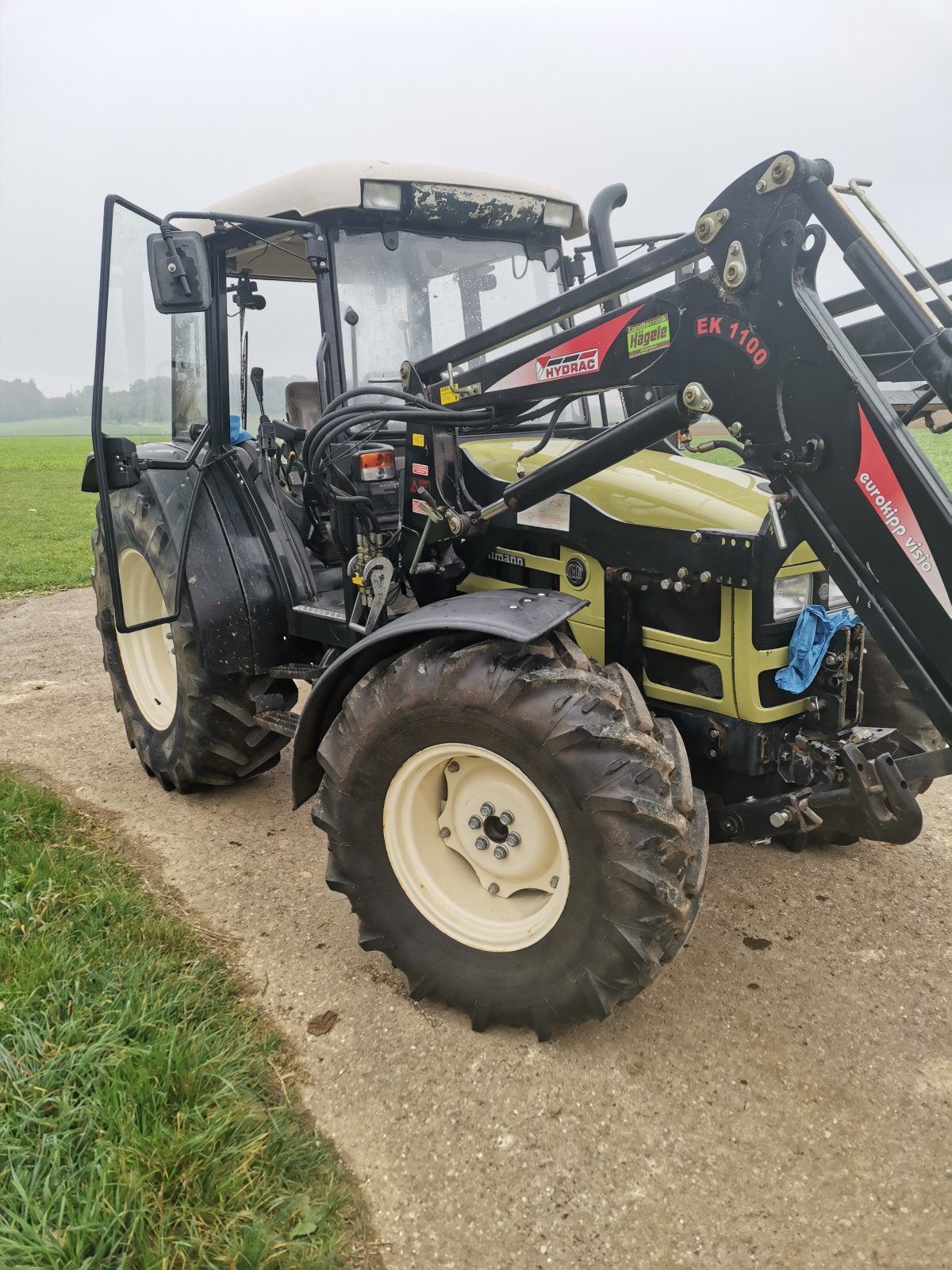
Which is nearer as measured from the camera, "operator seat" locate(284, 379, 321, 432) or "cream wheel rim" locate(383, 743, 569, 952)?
"cream wheel rim" locate(383, 743, 569, 952)

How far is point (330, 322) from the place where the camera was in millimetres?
3283

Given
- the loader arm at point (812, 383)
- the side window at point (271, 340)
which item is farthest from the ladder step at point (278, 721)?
the loader arm at point (812, 383)

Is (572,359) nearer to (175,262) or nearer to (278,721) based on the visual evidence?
(175,262)

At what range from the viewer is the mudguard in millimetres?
2455

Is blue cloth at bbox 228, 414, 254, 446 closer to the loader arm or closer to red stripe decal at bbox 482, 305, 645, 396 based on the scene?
red stripe decal at bbox 482, 305, 645, 396

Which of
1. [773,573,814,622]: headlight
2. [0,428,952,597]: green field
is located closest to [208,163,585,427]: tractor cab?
[773,573,814,622]: headlight

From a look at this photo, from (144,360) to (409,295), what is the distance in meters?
1.25

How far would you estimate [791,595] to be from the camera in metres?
2.68

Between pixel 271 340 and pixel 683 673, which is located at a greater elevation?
pixel 271 340

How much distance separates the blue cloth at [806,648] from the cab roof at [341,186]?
6.64ft

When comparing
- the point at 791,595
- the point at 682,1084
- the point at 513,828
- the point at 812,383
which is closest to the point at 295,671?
the point at 513,828

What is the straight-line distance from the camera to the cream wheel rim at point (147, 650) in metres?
4.41

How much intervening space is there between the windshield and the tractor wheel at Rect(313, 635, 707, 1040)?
132cm

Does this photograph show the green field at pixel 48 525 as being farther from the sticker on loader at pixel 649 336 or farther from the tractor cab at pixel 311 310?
the tractor cab at pixel 311 310
